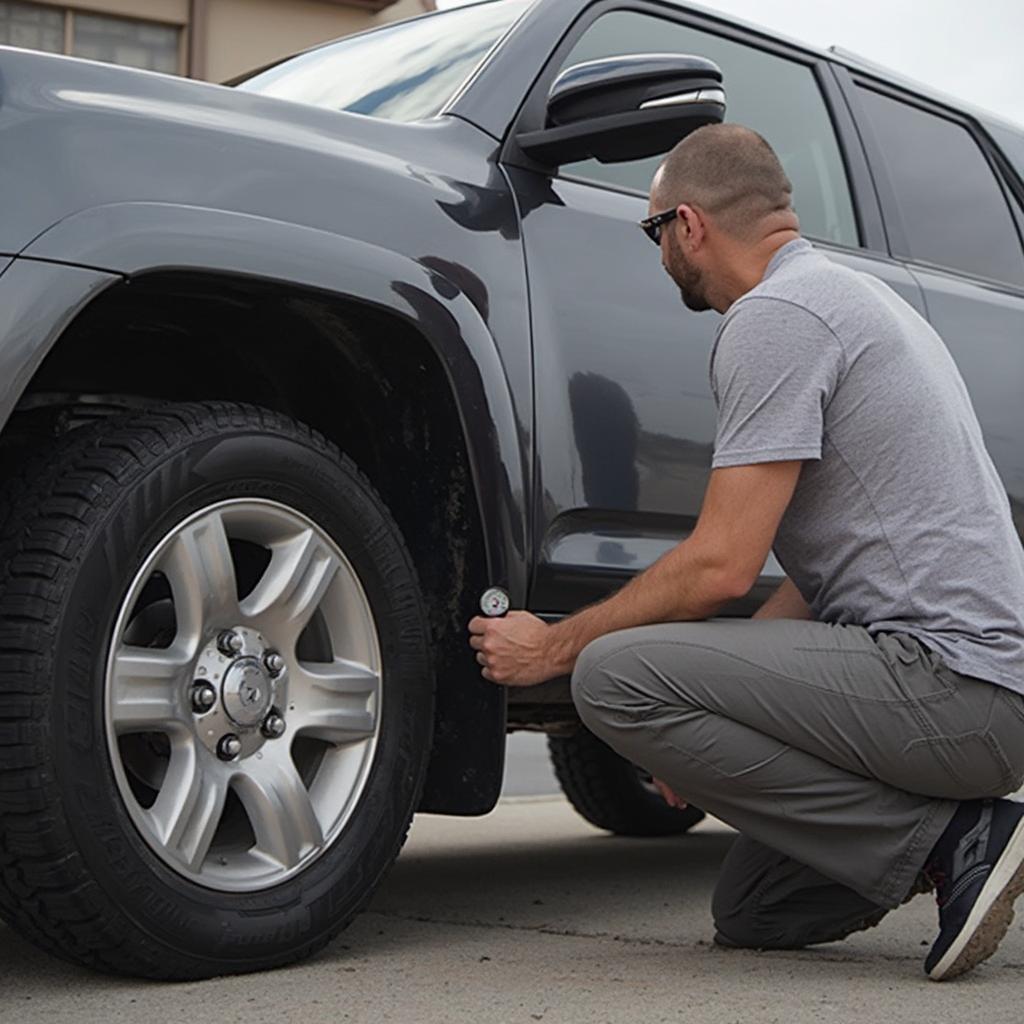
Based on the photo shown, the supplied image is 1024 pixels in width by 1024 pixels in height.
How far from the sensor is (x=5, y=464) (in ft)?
8.38

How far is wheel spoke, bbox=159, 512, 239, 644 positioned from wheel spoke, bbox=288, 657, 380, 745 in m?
0.17

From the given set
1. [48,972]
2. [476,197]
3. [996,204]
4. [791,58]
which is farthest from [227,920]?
[996,204]

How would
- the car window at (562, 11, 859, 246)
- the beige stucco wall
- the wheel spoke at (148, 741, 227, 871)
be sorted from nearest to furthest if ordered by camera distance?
the wheel spoke at (148, 741, 227, 871)
the car window at (562, 11, 859, 246)
the beige stucco wall

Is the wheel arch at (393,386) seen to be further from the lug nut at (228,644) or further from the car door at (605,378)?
the lug nut at (228,644)

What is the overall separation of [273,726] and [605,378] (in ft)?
2.84

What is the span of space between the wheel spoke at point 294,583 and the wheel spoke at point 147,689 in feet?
0.52

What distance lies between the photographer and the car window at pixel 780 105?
11.2 feet

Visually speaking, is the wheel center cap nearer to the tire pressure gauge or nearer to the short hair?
the tire pressure gauge

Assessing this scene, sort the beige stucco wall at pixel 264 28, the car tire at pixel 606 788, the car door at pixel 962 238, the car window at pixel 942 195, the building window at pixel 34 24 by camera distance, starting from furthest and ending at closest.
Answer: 1. the beige stucco wall at pixel 264 28
2. the building window at pixel 34 24
3. the car tire at pixel 606 788
4. the car window at pixel 942 195
5. the car door at pixel 962 238

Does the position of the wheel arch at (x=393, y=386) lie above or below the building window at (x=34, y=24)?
below

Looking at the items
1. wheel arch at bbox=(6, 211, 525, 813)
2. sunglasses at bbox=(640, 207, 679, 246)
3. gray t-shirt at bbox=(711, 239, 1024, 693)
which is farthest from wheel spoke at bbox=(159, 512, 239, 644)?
sunglasses at bbox=(640, 207, 679, 246)

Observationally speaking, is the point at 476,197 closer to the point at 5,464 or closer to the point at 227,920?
the point at 5,464

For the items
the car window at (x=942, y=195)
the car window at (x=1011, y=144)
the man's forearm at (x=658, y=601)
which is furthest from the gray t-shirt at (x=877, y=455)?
the car window at (x=1011, y=144)

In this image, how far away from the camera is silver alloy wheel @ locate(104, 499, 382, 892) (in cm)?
235
